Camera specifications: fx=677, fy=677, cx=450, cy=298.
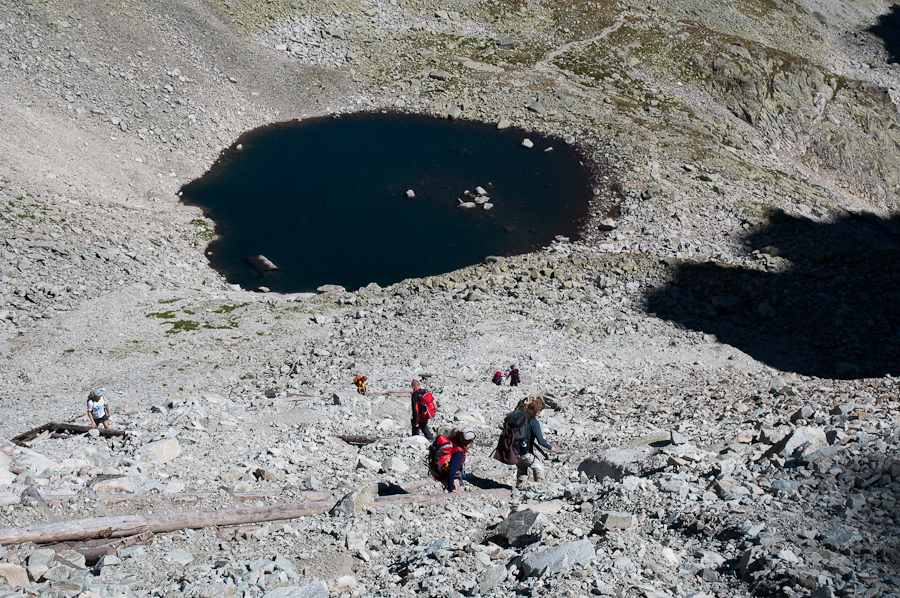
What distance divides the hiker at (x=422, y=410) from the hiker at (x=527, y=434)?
385cm

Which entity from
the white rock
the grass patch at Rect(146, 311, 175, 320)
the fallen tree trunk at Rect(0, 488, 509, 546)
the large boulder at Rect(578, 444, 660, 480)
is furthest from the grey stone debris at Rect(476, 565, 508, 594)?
the grass patch at Rect(146, 311, 175, 320)

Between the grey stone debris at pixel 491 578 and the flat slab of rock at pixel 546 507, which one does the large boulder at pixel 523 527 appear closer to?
the flat slab of rock at pixel 546 507

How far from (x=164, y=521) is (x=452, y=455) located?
5596mm

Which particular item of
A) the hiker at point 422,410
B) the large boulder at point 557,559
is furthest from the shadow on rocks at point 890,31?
the large boulder at point 557,559

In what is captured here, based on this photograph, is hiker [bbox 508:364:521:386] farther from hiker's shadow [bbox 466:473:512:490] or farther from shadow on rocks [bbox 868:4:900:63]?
shadow on rocks [bbox 868:4:900:63]

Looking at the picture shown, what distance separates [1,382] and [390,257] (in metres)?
24.3

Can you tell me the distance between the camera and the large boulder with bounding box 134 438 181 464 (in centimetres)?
1558

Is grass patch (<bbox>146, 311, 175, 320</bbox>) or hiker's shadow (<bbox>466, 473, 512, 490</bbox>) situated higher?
hiker's shadow (<bbox>466, 473, 512, 490</bbox>)

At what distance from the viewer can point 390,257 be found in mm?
45062

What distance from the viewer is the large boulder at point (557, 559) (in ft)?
34.2

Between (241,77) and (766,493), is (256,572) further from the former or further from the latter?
(241,77)

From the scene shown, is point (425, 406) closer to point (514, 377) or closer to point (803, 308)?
point (514, 377)

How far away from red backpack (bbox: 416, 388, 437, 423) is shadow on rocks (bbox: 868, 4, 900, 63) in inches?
4160

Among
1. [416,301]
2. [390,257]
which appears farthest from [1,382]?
[390,257]
